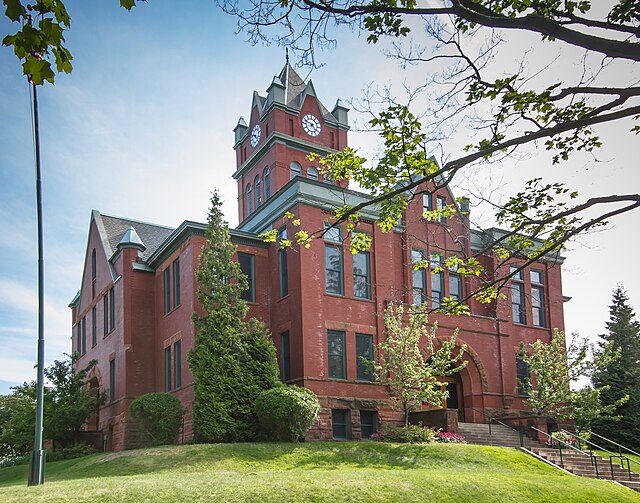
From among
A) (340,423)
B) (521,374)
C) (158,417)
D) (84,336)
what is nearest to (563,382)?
(521,374)

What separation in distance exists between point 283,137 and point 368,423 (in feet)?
52.0

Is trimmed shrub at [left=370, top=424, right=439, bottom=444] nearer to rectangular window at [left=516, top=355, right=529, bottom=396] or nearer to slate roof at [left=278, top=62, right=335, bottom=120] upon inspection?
rectangular window at [left=516, top=355, right=529, bottom=396]

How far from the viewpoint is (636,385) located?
38.2m

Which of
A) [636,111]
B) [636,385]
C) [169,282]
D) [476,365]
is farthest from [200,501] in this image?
[636,385]

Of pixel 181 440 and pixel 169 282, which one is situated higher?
pixel 169 282

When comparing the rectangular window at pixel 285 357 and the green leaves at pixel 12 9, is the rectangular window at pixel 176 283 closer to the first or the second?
the rectangular window at pixel 285 357

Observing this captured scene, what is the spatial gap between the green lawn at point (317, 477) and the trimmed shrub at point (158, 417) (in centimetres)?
242

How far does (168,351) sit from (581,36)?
2476cm

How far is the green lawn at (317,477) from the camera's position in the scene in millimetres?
14625

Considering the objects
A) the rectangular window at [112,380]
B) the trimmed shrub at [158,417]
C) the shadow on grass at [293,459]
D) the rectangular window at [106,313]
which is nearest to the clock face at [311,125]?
the rectangular window at [106,313]

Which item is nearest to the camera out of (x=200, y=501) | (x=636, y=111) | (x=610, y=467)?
(x=636, y=111)

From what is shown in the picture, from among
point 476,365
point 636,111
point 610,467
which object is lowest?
point 610,467

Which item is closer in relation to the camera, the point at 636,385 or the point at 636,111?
the point at 636,111

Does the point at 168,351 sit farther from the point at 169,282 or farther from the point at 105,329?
the point at 105,329
